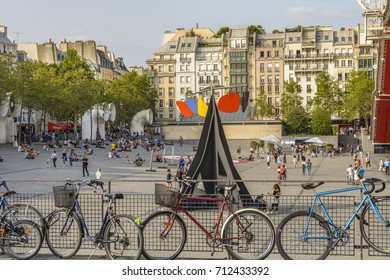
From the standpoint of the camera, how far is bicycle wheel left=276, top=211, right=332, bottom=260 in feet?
29.3

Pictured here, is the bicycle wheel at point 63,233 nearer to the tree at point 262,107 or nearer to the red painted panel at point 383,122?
the red painted panel at point 383,122

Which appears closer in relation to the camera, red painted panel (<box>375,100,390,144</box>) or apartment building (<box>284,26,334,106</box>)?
red painted panel (<box>375,100,390,144</box>)

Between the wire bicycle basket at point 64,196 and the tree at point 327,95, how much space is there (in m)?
103

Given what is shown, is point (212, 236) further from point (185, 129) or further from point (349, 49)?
point (349, 49)

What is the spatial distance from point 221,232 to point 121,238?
4.37ft

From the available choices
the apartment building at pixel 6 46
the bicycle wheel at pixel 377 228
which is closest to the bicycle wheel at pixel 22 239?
the bicycle wheel at pixel 377 228

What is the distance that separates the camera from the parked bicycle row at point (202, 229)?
9016 millimetres

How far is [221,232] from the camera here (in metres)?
9.27

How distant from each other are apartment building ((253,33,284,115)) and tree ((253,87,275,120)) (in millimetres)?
5952

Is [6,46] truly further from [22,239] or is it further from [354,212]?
[354,212]

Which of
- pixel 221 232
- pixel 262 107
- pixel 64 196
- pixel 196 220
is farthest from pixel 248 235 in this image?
pixel 262 107

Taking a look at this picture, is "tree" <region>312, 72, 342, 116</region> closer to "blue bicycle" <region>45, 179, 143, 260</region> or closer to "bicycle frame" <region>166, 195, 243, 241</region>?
"bicycle frame" <region>166, 195, 243, 241</region>

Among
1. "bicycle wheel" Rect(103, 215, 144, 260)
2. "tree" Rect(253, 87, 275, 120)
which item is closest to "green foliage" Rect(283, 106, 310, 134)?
"tree" Rect(253, 87, 275, 120)
